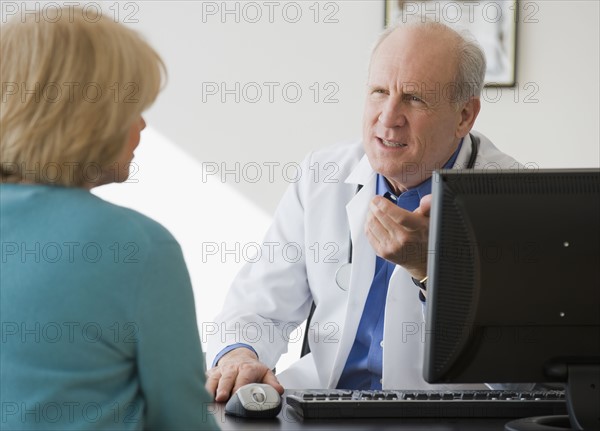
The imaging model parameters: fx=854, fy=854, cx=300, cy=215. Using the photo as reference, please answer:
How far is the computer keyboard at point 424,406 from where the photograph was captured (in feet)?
4.48

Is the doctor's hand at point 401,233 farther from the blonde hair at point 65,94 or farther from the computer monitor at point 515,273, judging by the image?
the blonde hair at point 65,94

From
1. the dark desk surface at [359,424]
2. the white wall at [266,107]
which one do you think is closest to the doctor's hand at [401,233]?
the dark desk surface at [359,424]

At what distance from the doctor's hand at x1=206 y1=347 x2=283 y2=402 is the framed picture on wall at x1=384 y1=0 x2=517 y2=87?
6.17 feet

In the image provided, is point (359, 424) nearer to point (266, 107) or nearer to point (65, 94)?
point (65, 94)

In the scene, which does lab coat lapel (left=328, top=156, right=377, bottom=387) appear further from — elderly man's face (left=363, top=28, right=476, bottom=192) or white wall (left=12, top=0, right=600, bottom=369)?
white wall (left=12, top=0, right=600, bottom=369)

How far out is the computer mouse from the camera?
4.50 ft

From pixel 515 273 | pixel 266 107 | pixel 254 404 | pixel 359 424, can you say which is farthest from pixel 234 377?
pixel 266 107

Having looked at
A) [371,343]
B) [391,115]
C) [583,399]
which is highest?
[391,115]

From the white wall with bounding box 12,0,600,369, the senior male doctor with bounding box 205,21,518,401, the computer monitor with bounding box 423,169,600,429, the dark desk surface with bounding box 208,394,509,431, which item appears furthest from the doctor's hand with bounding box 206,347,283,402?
the white wall with bounding box 12,0,600,369

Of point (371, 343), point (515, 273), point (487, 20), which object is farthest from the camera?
point (487, 20)

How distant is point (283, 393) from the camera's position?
1.56m

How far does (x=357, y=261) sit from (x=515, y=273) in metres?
0.80

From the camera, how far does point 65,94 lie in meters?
1.04

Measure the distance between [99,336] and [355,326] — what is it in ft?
3.18
